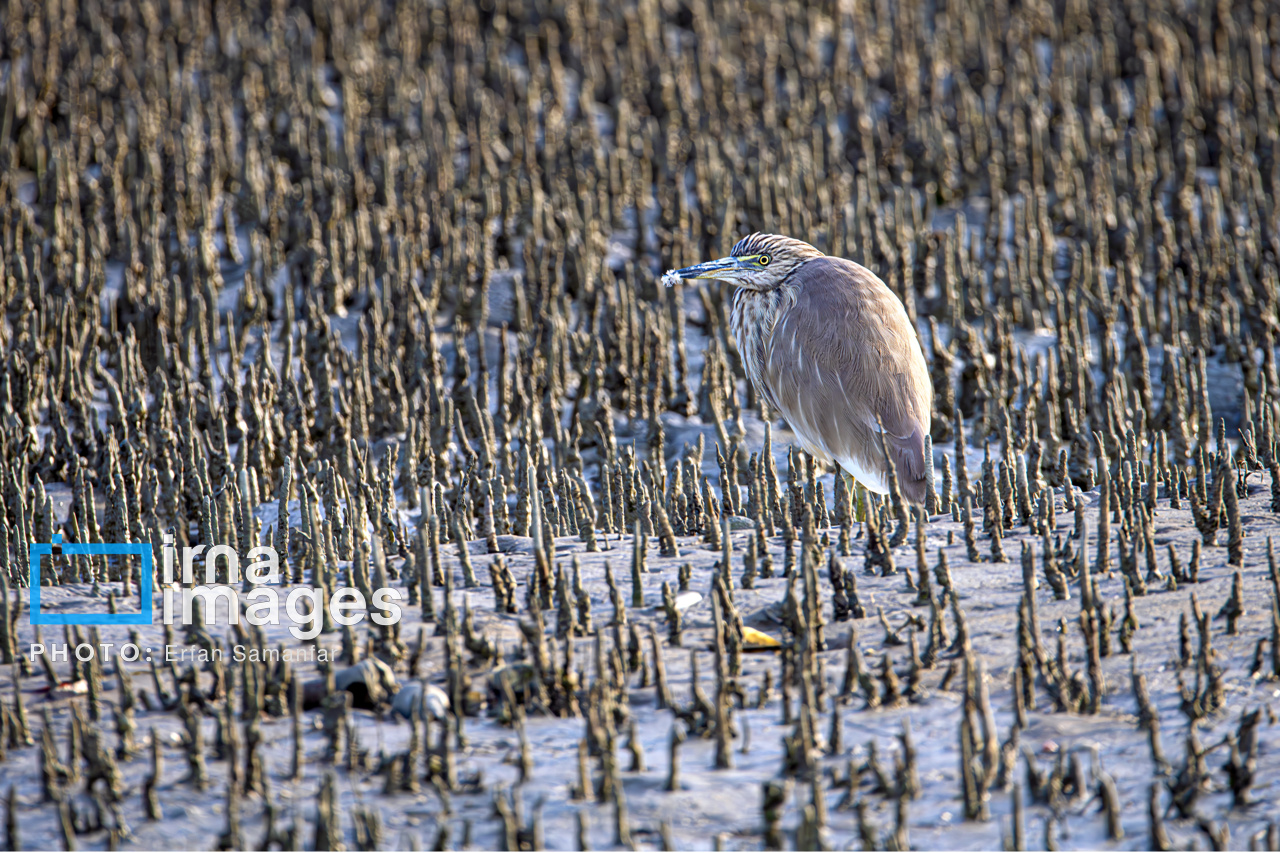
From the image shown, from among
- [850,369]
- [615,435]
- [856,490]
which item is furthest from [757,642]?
[615,435]

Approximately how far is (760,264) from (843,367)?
0.76 m

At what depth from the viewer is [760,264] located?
5.32 metres

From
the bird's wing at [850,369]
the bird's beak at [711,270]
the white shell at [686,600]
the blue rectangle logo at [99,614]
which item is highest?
the bird's beak at [711,270]

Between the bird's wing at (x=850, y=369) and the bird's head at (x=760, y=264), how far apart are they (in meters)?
0.23

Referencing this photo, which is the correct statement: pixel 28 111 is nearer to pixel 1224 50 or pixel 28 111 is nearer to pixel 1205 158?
pixel 1205 158

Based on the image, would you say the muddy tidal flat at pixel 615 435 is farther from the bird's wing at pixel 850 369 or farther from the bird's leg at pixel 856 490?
the bird's wing at pixel 850 369

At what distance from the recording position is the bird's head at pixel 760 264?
532 centimetres

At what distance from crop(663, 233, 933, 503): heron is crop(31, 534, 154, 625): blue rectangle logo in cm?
250

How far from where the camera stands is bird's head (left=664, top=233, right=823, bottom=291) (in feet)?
17.4

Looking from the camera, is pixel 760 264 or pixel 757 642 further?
pixel 760 264

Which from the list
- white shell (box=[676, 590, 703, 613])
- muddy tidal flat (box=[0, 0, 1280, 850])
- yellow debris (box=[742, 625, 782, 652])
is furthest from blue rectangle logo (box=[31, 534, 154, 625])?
yellow debris (box=[742, 625, 782, 652])

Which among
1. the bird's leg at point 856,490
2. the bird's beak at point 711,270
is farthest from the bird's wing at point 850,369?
the bird's beak at point 711,270

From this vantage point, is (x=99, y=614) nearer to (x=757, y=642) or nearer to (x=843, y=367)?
(x=757, y=642)

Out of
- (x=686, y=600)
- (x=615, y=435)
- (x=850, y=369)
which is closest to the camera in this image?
(x=686, y=600)
